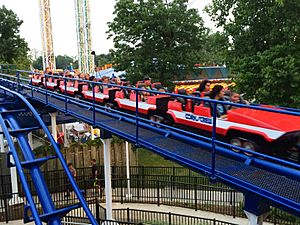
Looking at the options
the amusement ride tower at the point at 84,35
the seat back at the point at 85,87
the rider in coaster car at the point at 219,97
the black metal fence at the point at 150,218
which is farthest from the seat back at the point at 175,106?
the amusement ride tower at the point at 84,35

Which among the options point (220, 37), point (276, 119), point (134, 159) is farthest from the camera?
point (134, 159)

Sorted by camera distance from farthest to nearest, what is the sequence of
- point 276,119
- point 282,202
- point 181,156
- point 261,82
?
1. point 261,82
2. point 181,156
3. point 276,119
4. point 282,202

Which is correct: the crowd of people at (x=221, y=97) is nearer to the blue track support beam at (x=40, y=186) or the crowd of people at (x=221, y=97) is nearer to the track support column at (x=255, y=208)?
Answer: the track support column at (x=255, y=208)

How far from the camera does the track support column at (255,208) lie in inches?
180

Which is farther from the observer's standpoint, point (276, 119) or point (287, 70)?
point (287, 70)

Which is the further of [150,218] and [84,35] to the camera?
[84,35]

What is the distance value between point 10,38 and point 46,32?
5.08 m

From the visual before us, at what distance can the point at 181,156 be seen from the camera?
18.5ft

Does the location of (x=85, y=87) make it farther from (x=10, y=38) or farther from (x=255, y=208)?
(x=10, y=38)

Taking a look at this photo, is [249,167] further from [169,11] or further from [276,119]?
[169,11]

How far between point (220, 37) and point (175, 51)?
5.37 meters

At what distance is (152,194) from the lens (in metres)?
12.7

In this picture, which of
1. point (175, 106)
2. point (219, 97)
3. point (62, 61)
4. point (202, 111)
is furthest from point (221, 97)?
point (62, 61)

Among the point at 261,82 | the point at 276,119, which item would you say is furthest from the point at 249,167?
the point at 261,82
